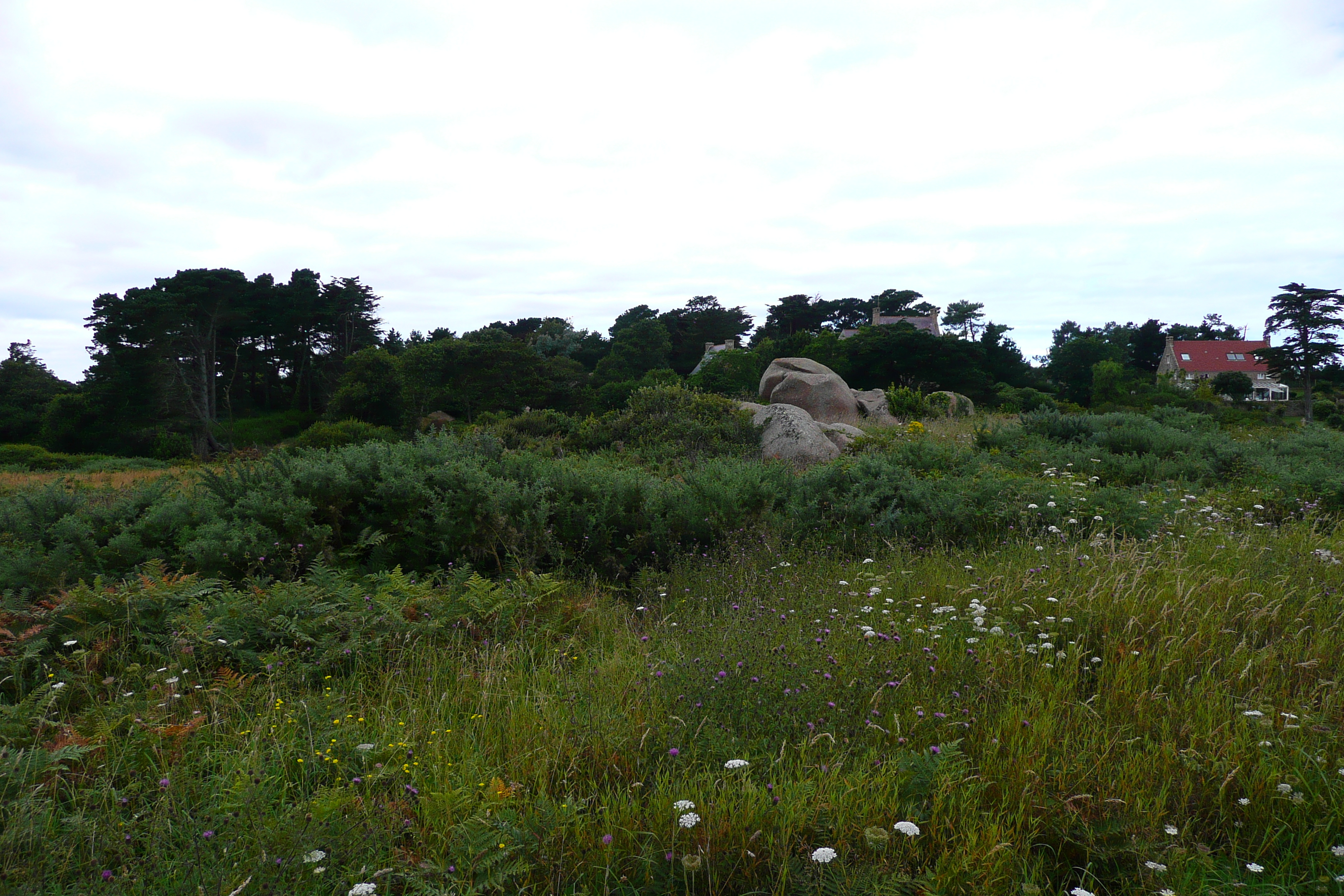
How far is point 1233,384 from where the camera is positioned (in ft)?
143

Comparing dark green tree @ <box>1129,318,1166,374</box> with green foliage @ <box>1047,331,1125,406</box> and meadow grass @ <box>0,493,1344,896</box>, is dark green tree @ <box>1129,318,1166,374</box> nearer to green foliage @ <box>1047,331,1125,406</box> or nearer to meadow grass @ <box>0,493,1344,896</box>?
green foliage @ <box>1047,331,1125,406</box>

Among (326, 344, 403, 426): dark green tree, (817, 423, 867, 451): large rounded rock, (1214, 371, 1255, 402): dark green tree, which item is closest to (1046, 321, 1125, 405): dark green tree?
(1214, 371, 1255, 402): dark green tree

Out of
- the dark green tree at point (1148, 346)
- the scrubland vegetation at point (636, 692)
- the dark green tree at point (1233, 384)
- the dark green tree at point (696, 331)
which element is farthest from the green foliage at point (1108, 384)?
the scrubland vegetation at point (636, 692)

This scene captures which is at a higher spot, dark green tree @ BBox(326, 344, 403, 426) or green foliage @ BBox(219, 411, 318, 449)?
dark green tree @ BBox(326, 344, 403, 426)

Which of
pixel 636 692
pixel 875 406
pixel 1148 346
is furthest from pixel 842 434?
pixel 1148 346

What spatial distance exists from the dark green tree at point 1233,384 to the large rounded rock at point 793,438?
1639 inches

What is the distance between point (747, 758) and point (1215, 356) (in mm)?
74608

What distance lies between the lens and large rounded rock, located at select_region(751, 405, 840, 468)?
13195mm

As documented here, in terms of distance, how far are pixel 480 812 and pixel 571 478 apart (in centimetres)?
433

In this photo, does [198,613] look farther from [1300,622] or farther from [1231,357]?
[1231,357]

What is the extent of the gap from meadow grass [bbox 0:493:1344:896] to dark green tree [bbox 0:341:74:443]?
40.7 meters

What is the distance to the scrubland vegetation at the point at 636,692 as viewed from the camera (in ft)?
6.87

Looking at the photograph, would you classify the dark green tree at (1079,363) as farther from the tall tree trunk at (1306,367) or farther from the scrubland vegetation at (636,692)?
the scrubland vegetation at (636,692)

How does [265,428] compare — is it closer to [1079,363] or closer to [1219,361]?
[1079,363]
